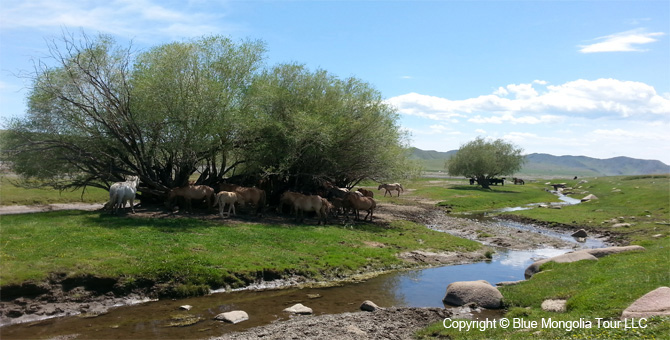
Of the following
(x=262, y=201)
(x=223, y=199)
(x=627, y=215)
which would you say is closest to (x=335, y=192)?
(x=262, y=201)

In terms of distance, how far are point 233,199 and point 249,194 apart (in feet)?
6.85

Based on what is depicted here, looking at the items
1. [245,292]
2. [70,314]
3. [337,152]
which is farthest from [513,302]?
[337,152]

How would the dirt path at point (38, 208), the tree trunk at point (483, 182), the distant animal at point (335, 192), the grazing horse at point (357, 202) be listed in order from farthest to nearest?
1. the tree trunk at point (483, 182)
2. the distant animal at point (335, 192)
3. the grazing horse at point (357, 202)
4. the dirt path at point (38, 208)

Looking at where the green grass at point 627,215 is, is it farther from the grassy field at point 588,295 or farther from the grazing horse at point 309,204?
the grazing horse at point 309,204

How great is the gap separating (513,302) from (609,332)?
552 centimetres

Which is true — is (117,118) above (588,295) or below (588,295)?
above

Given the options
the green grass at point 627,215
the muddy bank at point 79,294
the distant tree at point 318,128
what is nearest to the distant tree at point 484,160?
the green grass at point 627,215

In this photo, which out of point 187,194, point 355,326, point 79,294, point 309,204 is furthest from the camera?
point 309,204

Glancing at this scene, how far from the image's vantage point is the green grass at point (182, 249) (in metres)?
14.3

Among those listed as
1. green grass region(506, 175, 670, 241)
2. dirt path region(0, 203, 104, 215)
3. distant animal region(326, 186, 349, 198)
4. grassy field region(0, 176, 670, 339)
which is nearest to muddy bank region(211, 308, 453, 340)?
grassy field region(0, 176, 670, 339)

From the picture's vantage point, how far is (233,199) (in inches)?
1010

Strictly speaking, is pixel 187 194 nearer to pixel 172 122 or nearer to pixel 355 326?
pixel 172 122

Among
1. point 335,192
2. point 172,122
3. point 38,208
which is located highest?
point 172,122

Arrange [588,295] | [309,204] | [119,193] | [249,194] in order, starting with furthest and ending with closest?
[249,194] < [309,204] < [119,193] < [588,295]
